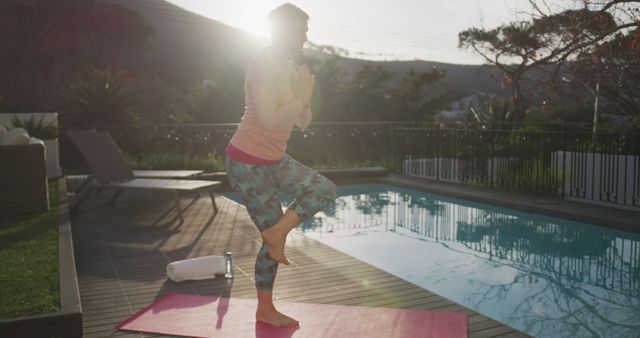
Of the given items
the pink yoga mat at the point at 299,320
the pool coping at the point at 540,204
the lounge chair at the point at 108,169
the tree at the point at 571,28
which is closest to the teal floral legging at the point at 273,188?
the pink yoga mat at the point at 299,320

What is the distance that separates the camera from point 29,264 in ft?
14.8

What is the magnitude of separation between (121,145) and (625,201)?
32.8ft

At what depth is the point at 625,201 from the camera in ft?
25.5

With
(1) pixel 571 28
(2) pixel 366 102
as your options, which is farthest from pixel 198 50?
(1) pixel 571 28

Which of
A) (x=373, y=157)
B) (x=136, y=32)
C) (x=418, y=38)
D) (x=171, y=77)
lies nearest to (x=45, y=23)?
(x=136, y=32)

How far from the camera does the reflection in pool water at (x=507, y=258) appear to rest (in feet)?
14.4

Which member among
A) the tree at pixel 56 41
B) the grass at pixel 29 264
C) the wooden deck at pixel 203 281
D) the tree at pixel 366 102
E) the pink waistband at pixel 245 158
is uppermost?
the tree at pixel 56 41

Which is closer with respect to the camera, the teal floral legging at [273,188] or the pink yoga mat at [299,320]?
the teal floral legging at [273,188]

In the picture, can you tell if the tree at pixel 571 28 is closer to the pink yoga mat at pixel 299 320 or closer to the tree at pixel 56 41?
the pink yoga mat at pixel 299 320

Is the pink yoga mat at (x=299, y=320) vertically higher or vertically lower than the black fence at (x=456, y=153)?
lower

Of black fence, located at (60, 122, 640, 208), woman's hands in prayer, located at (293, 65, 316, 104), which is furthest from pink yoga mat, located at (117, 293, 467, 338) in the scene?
black fence, located at (60, 122, 640, 208)

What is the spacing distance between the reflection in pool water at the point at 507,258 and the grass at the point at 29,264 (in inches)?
114

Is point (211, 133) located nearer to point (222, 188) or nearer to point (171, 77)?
point (222, 188)

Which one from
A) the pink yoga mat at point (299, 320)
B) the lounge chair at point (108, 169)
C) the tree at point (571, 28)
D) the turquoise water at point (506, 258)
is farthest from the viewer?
the tree at point (571, 28)
